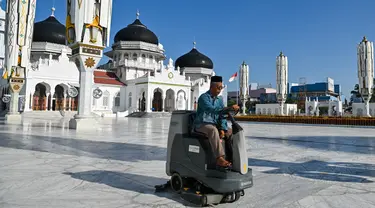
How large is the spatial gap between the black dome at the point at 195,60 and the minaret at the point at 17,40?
34653 mm

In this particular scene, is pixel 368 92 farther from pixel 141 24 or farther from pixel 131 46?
pixel 141 24

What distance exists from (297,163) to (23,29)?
22.0 meters

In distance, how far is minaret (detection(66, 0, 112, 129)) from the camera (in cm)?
1234

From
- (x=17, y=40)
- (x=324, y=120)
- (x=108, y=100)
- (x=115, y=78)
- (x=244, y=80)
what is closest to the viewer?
(x=17, y=40)

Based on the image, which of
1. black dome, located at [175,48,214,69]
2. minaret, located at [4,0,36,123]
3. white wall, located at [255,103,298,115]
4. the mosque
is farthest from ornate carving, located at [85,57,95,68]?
white wall, located at [255,103,298,115]

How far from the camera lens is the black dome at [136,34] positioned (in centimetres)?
4300

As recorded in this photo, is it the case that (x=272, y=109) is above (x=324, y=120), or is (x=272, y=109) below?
above

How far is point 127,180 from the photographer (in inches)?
138

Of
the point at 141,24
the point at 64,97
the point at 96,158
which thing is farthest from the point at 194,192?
the point at 141,24

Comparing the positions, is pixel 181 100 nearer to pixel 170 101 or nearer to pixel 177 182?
pixel 170 101

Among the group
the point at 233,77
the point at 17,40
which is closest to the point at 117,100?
the point at 233,77

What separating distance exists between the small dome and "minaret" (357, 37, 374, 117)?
29.5 metres

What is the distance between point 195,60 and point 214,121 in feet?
165

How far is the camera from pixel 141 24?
4753cm
